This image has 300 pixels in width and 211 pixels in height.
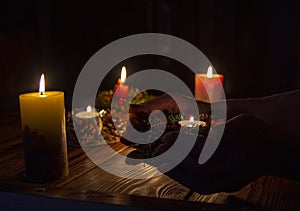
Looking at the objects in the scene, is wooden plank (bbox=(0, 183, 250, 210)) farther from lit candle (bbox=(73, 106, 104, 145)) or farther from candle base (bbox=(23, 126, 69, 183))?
lit candle (bbox=(73, 106, 104, 145))

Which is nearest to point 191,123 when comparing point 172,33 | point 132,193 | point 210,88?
point 132,193

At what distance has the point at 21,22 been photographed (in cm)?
206

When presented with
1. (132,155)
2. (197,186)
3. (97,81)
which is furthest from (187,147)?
(97,81)

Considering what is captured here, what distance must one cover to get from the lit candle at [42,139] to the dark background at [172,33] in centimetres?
143

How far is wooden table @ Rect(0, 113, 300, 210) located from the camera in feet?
1.74

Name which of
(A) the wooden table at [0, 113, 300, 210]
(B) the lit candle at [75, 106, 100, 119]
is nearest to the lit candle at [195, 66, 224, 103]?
(B) the lit candle at [75, 106, 100, 119]

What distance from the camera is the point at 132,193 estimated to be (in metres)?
0.59

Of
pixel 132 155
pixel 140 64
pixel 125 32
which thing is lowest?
pixel 132 155

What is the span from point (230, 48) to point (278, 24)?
0.29 m

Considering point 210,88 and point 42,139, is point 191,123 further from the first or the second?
point 210,88

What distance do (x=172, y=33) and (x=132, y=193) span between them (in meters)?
1.74

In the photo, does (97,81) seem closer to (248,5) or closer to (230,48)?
(230,48)

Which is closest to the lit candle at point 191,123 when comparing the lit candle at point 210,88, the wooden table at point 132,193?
the wooden table at point 132,193

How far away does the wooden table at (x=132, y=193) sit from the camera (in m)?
0.53
